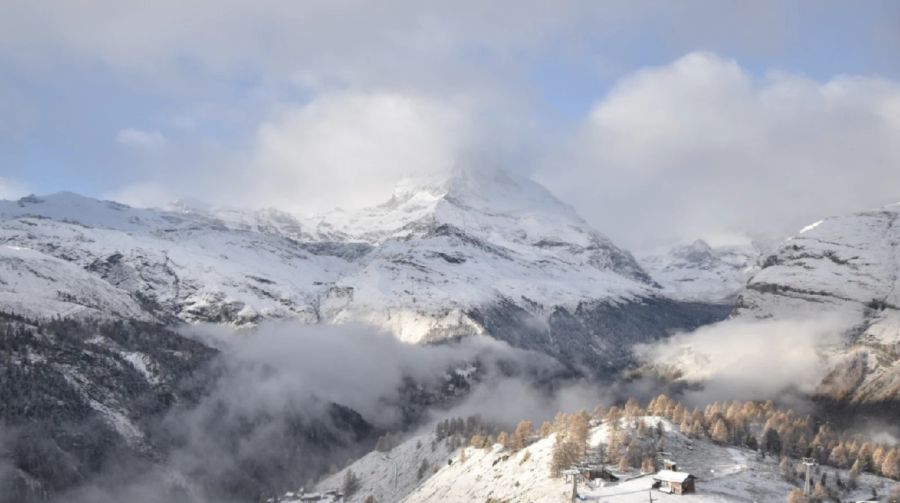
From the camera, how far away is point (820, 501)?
200 meters

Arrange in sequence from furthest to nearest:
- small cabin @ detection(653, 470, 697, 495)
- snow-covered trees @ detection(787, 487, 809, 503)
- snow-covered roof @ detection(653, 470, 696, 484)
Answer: snow-covered roof @ detection(653, 470, 696, 484)
small cabin @ detection(653, 470, 697, 495)
snow-covered trees @ detection(787, 487, 809, 503)

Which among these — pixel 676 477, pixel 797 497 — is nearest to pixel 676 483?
pixel 676 477

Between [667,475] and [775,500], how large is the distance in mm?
24681

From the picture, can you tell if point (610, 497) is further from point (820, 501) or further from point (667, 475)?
point (820, 501)

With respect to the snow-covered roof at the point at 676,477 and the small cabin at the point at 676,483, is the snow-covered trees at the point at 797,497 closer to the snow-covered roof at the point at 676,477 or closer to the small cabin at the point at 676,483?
the small cabin at the point at 676,483

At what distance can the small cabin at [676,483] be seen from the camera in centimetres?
19412

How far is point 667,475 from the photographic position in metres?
199

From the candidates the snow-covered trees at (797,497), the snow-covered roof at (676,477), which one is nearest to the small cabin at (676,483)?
the snow-covered roof at (676,477)

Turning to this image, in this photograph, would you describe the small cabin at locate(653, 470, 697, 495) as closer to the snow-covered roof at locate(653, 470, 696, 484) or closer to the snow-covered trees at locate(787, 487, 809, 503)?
the snow-covered roof at locate(653, 470, 696, 484)

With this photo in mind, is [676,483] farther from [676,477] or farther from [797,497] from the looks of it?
[797,497]

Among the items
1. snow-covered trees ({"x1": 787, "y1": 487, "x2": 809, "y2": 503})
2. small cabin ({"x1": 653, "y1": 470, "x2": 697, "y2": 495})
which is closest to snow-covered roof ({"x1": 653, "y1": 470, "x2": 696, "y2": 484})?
small cabin ({"x1": 653, "y1": 470, "x2": 697, "y2": 495})

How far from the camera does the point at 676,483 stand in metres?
195

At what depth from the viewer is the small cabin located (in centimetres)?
19412

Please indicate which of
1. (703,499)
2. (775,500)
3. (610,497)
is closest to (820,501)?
(775,500)
